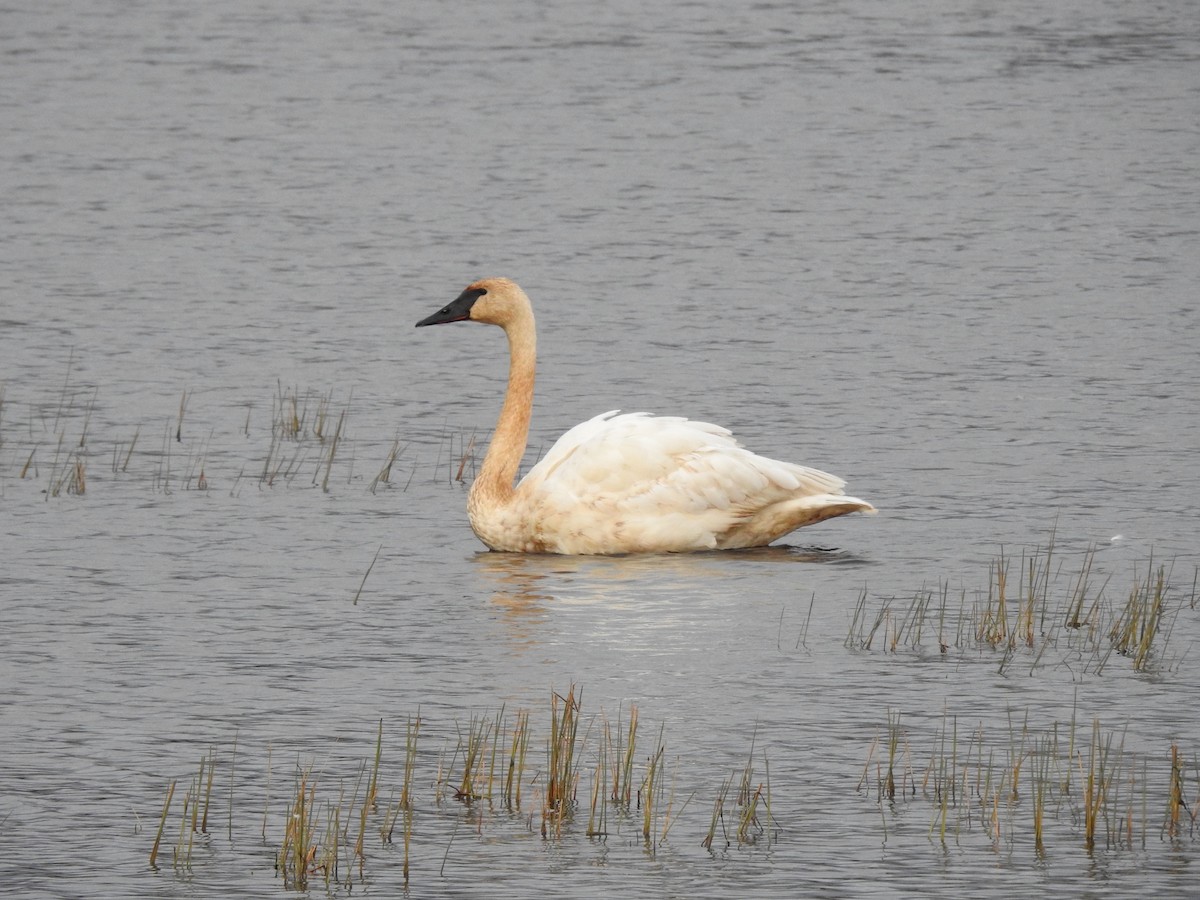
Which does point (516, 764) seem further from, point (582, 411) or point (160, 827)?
point (582, 411)

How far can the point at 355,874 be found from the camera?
8.70 m

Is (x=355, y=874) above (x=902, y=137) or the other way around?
above

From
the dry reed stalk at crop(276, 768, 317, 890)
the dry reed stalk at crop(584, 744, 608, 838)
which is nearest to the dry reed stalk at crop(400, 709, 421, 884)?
the dry reed stalk at crop(276, 768, 317, 890)

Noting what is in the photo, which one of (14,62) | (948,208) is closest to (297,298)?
(948,208)

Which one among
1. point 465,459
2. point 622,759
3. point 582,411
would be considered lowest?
point 582,411

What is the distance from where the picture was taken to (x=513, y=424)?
1542 cm

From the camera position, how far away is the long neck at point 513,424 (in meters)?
14.8

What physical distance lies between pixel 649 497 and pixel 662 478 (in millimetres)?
199

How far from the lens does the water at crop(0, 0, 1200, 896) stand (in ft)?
31.9

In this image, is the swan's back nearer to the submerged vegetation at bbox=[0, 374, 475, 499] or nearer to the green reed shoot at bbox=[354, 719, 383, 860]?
the submerged vegetation at bbox=[0, 374, 475, 499]

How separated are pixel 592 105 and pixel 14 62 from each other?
10231 mm

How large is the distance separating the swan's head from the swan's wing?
140cm

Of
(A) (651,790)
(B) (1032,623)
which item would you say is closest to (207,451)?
(B) (1032,623)

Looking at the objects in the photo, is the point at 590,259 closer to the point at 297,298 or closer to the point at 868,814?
the point at 297,298
